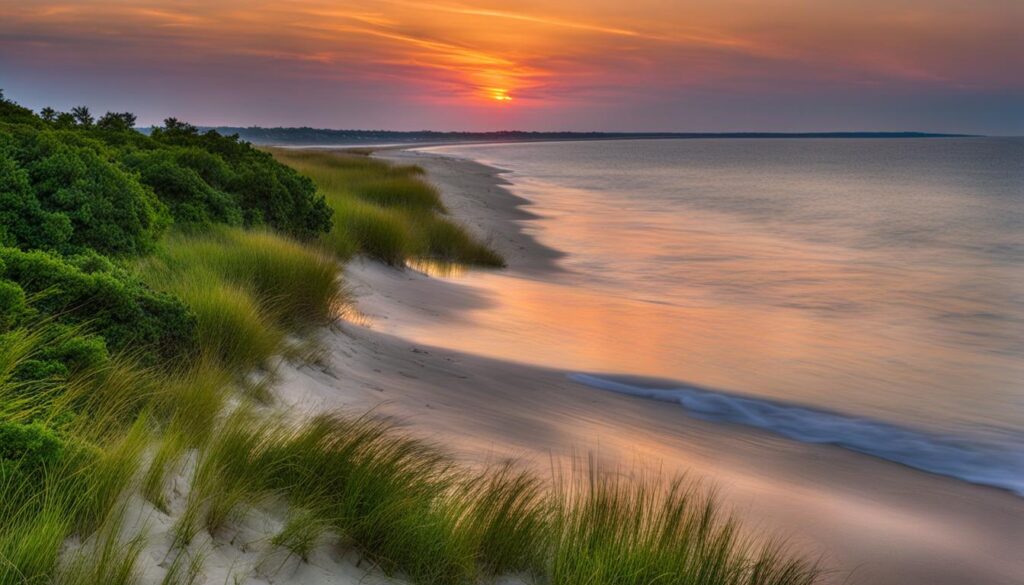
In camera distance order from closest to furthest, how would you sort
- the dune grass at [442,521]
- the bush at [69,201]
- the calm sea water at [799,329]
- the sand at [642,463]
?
the dune grass at [442,521], the sand at [642,463], the bush at [69,201], the calm sea water at [799,329]

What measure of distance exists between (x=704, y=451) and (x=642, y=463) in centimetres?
95

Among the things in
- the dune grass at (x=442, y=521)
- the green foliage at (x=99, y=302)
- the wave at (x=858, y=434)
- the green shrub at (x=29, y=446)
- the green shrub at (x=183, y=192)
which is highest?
the green shrub at (x=183, y=192)

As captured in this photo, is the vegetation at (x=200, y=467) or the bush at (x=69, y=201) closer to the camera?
the vegetation at (x=200, y=467)

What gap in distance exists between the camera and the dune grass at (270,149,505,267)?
44.2ft

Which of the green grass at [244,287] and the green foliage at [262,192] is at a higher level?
the green foliage at [262,192]

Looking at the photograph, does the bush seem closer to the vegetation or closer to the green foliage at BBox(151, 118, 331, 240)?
the vegetation

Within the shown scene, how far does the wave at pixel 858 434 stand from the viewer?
22.7 feet

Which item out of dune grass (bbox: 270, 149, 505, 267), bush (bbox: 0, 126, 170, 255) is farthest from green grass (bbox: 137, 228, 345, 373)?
dune grass (bbox: 270, 149, 505, 267)

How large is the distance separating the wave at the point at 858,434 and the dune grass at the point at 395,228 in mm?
5529

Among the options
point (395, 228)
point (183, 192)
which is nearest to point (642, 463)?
point (183, 192)

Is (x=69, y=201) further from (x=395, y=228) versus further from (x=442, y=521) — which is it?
(x=395, y=228)

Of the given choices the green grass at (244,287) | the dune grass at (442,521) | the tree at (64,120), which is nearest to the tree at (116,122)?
the tree at (64,120)

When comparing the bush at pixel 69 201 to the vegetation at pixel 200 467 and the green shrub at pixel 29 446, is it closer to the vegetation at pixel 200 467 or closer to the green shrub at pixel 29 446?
the vegetation at pixel 200 467

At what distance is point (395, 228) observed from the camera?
555 inches
